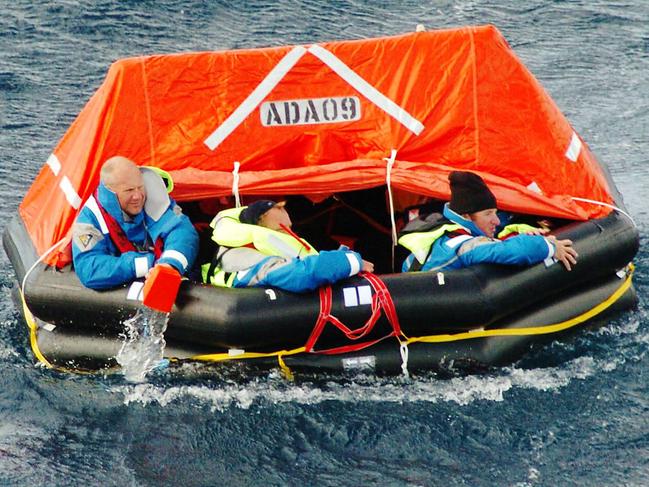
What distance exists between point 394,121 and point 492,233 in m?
0.97

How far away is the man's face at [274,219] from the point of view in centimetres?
621

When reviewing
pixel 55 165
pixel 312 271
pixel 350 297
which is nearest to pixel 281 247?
pixel 312 271

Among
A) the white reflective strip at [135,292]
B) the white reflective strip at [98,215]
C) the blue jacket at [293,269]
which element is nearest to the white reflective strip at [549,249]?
the blue jacket at [293,269]

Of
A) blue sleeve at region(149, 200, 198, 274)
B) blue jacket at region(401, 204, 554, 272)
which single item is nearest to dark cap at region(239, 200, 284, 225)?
blue sleeve at region(149, 200, 198, 274)

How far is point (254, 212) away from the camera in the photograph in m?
6.19

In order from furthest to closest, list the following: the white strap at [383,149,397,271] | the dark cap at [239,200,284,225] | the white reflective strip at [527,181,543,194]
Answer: the white reflective strip at [527,181,543,194]
the white strap at [383,149,397,271]
the dark cap at [239,200,284,225]

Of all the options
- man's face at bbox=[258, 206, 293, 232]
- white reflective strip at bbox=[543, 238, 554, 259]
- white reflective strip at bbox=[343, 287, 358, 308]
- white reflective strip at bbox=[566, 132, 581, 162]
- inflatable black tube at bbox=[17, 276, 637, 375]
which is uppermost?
white reflective strip at bbox=[566, 132, 581, 162]

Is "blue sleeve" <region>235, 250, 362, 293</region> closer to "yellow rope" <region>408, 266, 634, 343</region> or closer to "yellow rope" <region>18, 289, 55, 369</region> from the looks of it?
"yellow rope" <region>408, 266, 634, 343</region>

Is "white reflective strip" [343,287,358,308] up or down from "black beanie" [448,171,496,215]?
down

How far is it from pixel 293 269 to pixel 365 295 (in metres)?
0.37

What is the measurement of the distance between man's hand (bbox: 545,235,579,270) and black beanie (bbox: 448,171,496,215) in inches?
15.8

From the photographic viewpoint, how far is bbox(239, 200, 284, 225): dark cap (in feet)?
20.3

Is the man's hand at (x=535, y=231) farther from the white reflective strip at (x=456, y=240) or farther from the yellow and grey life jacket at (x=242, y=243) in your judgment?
the yellow and grey life jacket at (x=242, y=243)

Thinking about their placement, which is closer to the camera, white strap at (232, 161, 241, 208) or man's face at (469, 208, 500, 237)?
man's face at (469, 208, 500, 237)
